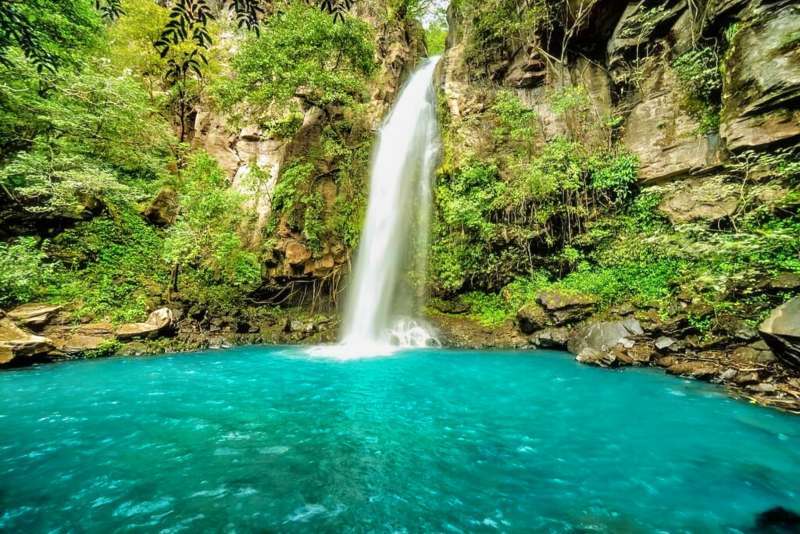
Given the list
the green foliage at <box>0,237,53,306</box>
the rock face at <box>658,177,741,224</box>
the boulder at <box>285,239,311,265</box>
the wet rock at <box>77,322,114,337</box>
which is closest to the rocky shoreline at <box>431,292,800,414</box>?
the rock face at <box>658,177,741,224</box>

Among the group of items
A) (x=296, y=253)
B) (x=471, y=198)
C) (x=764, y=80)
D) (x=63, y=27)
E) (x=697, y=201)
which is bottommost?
(x=296, y=253)

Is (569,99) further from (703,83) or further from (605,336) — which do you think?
(605,336)

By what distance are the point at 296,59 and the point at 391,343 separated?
1107cm

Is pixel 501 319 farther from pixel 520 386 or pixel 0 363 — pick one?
pixel 0 363

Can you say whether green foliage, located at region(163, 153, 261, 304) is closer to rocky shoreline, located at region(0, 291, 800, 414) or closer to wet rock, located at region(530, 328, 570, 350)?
rocky shoreline, located at region(0, 291, 800, 414)

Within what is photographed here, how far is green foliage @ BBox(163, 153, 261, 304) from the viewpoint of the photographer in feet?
38.2

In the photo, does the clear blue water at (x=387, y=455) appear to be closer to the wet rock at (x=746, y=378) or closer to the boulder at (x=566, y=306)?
the wet rock at (x=746, y=378)

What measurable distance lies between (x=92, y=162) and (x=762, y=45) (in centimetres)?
1945

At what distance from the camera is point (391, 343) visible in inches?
506

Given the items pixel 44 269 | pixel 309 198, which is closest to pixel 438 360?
pixel 309 198

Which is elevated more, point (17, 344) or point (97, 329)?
point (97, 329)

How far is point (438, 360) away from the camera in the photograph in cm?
998

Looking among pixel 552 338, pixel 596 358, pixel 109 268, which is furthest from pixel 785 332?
pixel 109 268

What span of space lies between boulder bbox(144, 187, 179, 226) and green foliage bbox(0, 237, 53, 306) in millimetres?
4567
